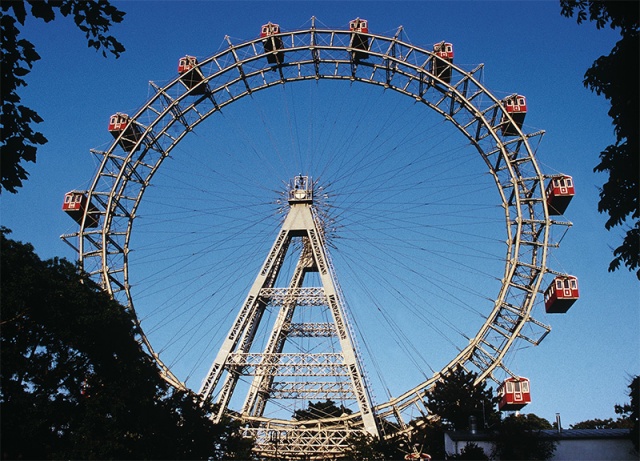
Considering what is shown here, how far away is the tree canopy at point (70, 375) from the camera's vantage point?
24.3 meters

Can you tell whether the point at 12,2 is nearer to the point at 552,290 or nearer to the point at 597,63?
the point at 597,63

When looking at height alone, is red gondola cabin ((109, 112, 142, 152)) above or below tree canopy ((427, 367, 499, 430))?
above

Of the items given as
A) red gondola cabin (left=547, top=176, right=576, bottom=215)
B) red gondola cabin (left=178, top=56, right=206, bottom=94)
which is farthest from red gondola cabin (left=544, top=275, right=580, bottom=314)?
red gondola cabin (left=178, top=56, right=206, bottom=94)

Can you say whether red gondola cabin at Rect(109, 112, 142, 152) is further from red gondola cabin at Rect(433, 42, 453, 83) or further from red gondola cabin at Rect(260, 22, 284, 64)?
red gondola cabin at Rect(433, 42, 453, 83)

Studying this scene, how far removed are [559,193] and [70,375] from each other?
27282 millimetres

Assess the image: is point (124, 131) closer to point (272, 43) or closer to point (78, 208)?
point (78, 208)

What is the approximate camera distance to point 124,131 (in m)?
41.0

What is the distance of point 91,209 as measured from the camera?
4009cm

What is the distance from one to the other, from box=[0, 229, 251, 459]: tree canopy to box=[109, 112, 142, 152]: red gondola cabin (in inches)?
551

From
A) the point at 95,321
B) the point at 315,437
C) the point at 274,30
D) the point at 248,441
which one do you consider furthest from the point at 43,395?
the point at 274,30

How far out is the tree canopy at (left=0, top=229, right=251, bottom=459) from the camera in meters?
24.3

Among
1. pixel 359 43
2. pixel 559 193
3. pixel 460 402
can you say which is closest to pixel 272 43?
pixel 359 43

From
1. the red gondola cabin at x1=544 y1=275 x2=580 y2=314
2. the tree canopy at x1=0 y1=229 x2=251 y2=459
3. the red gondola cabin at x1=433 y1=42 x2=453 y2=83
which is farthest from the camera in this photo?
the red gondola cabin at x1=433 y1=42 x2=453 y2=83

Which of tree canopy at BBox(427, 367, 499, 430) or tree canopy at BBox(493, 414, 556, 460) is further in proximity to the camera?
tree canopy at BBox(427, 367, 499, 430)
